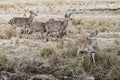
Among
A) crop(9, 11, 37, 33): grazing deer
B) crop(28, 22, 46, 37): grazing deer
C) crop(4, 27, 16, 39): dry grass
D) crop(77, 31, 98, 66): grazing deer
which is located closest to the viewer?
crop(77, 31, 98, 66): grazing deer

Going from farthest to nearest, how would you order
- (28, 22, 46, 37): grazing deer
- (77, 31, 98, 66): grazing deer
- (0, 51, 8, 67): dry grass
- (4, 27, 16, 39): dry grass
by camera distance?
(4, 27, 16, 39): dry grass
(28, 22, 46, 37): grazing deer
(0, 51, 8, 67): dry grass
(77, 31, 98, 66): grazing deer

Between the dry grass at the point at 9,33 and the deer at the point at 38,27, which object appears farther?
the dry grass at the point at 9,33

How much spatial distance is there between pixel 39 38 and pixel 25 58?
3922mm

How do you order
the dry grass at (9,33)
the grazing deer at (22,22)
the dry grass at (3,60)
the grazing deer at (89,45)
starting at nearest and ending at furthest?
the grazing deer at (89,45) → the dry grass at (3,60) → the dry grass at (9,33) → the grazing deer at (22,22)

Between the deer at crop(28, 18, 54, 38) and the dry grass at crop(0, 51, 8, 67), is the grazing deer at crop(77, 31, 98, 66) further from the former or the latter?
the deer at crop(28, 18, 54, 38)

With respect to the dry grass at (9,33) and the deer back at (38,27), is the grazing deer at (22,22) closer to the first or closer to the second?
the dry grass at (9,33)

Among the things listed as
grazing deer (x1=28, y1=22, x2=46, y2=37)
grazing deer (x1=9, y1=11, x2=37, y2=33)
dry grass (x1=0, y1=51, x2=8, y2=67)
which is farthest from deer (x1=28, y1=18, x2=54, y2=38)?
dry grass (x1=0, y1=51, x2=8, y2=67)

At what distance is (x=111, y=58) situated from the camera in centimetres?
1154

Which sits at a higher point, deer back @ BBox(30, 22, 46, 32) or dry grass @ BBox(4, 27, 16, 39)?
deer back @ BBox(30, 22, 46, 32)

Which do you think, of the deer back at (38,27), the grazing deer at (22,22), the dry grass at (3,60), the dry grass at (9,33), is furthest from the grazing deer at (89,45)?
the grazing deer at (22,22)

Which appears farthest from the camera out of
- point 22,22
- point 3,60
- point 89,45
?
point 22,22

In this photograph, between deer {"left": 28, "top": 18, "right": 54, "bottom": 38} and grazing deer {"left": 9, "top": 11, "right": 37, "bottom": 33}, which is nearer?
deer {"left": 28, "top": 18, "right": 54, "bottom": 38}

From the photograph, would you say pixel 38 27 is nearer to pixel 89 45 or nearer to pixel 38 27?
pixel 38 27

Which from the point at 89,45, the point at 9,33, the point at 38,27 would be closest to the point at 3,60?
the point at 89,45
